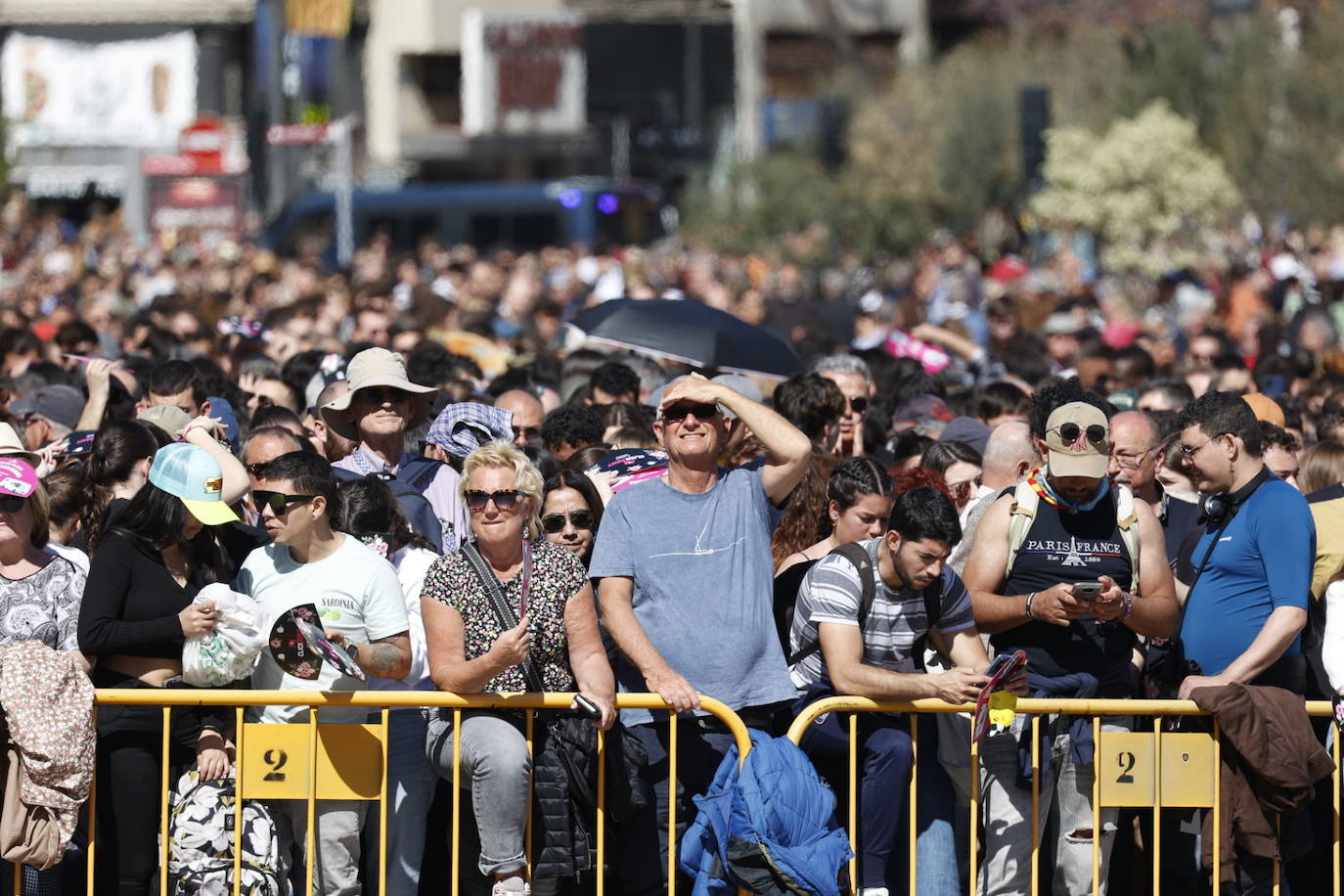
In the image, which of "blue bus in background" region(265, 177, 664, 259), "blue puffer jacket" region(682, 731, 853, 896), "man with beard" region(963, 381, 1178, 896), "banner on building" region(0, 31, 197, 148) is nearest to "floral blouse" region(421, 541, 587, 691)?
"blue puffer jacket" region(682, 731, 853, 896)

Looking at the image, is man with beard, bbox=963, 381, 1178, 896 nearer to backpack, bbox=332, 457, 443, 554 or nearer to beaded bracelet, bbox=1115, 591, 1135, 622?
beaded bracelet, bbox=1115, 591, 1135, 622

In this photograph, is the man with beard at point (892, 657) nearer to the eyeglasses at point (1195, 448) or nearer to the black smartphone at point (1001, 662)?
the black smartphone at point (1001, 662)

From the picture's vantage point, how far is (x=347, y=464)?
25.4ft

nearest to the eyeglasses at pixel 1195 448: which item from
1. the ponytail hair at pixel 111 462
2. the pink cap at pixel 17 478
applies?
the ponytail hair at pixel 111 462

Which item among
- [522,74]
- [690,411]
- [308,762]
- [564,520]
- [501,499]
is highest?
[522,74]

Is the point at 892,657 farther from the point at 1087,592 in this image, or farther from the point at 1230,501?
the point at 1230,501

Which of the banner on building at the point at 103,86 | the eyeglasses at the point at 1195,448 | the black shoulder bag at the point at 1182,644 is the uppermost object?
the banner on building at the point at 103,86

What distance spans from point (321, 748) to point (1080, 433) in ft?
8.38

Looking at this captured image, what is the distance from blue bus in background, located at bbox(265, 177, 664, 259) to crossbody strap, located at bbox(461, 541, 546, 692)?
32.1 metres

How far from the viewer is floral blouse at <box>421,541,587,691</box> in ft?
19.9

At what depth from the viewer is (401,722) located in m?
6.30


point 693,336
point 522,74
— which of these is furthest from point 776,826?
point 522,74

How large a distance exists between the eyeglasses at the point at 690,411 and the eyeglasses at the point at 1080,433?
3.66ft

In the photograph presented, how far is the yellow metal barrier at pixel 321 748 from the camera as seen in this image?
239 inches
